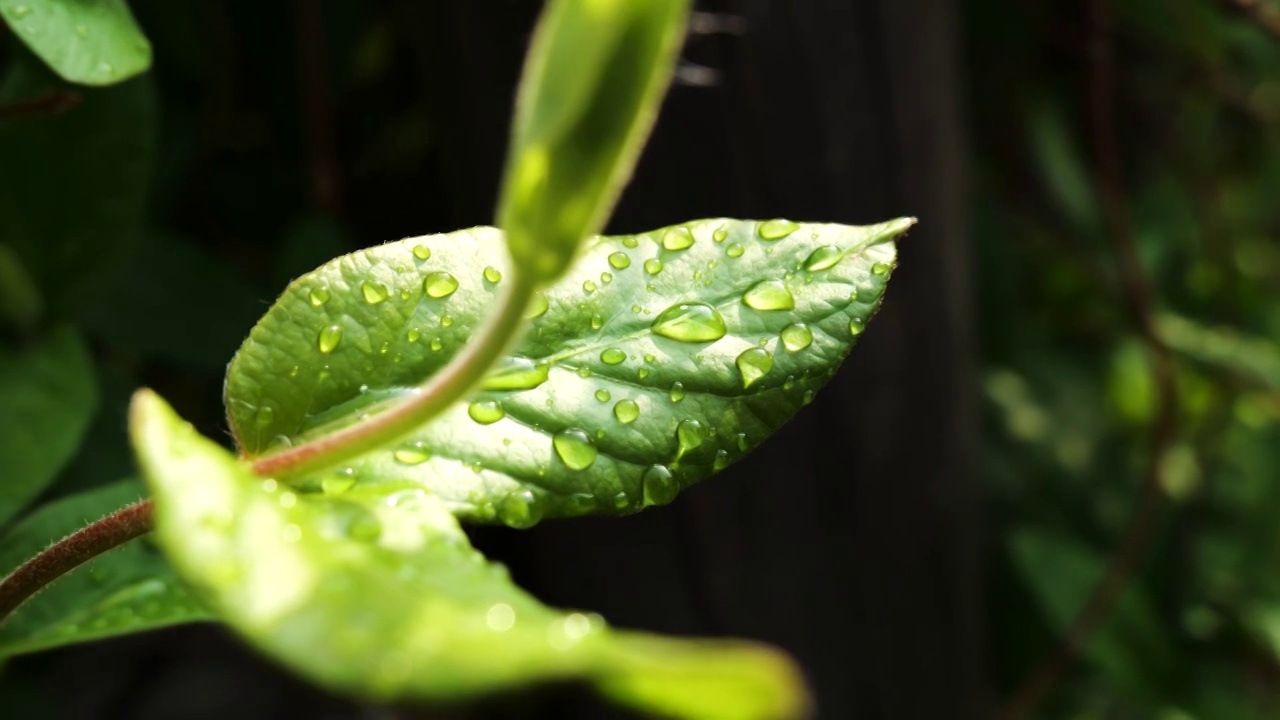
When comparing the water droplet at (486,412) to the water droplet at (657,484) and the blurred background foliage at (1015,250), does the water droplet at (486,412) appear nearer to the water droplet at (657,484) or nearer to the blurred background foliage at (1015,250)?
the water droplet at (657,484)

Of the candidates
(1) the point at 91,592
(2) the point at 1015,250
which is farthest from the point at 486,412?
(2) the point at 1015,250

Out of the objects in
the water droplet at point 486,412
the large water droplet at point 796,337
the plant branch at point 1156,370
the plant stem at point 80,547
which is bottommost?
the plant branch at point 1156,370

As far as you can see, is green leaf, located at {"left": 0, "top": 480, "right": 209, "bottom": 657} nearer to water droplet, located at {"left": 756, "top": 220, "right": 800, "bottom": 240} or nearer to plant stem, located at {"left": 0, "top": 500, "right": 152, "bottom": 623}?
plant stem, located at {"left": 0, "top": 500, "right": 152, "bottom": 623}

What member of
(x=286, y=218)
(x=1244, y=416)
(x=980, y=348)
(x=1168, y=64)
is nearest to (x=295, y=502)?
(x=286, y=218)

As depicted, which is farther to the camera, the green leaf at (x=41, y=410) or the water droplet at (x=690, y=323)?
the green leaf at (x=41, y=410)

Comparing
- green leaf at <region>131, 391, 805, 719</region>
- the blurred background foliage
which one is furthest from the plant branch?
green leaf at <region>131, 391, 805, 719</region>

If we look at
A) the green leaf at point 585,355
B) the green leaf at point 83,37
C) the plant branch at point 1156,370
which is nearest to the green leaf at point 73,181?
the green leaf at point 83,37
